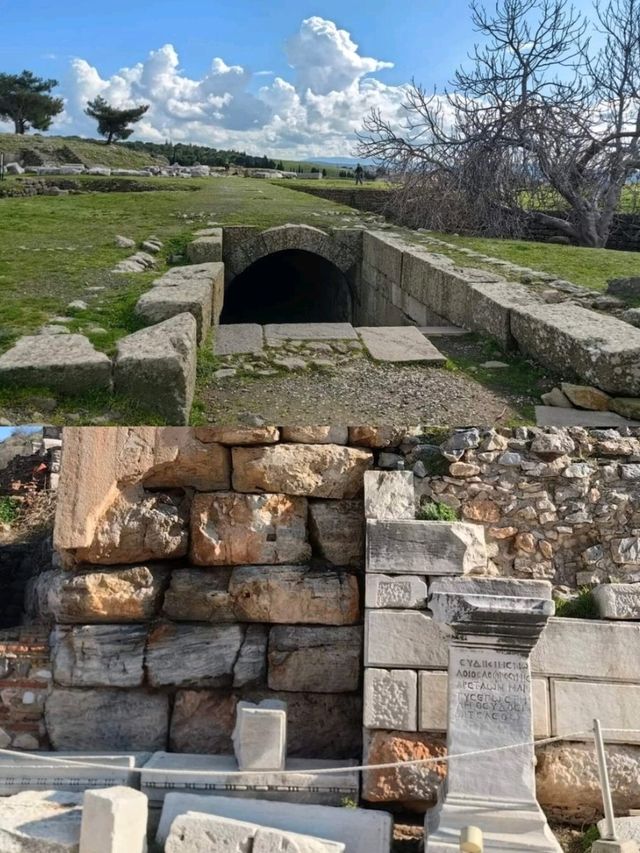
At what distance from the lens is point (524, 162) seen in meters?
15.6

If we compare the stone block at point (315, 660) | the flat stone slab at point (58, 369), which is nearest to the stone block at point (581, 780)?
the stone block at point (315, 660)

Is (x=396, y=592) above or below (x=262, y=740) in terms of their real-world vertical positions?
above

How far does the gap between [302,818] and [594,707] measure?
1848 mm

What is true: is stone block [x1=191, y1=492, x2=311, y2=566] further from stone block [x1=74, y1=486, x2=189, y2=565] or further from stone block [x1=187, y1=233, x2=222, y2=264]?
stone block [x1=187, y1=233, x2=222, y2=264]

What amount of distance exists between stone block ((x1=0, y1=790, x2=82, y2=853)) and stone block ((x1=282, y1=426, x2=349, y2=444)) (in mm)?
2557

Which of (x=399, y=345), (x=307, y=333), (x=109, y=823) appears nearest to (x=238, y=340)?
(x=307, y=333)

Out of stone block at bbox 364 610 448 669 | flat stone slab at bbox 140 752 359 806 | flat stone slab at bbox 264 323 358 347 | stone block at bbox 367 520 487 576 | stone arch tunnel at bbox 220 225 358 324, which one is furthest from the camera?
stone arch tunnel at bbox 220 225 358 324

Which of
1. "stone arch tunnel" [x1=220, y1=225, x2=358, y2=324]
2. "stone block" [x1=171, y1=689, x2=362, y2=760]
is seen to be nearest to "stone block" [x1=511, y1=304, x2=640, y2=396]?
"stone block" [x1=171, y1=689, x2=362, y2=760]

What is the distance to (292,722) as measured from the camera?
17.1ft

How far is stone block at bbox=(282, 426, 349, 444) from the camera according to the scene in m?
5.35

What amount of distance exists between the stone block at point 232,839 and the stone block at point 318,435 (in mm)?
2414

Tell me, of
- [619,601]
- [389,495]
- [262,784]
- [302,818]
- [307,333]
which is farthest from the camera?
[307,333]

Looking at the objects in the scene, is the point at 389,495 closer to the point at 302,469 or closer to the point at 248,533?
the point at 302,469

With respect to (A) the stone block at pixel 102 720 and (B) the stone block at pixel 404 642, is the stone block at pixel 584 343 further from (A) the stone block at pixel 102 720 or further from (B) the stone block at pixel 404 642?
(A) the stone block at pixel 102 720
